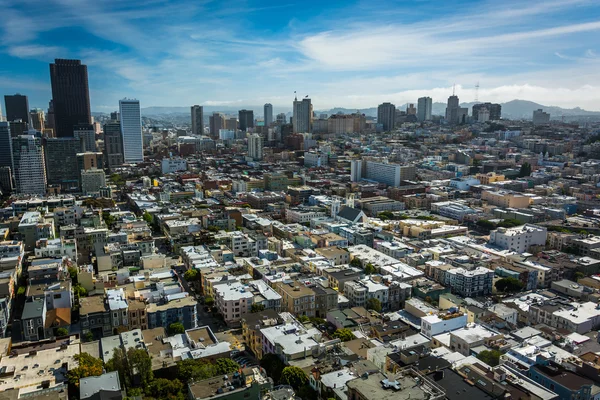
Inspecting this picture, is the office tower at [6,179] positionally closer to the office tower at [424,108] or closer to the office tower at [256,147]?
the office tower at [256,147]

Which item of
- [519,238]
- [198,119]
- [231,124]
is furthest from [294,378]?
[231,124]

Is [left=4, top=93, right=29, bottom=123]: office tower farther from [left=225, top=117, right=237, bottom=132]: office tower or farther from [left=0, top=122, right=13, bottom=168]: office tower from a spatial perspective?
[left=225, top=117, right=237, bottom=132]: office tower

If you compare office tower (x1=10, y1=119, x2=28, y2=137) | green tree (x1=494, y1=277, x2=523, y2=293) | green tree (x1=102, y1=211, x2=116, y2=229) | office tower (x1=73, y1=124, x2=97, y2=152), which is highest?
office tower (x1=10, y1=119, x2=28, y2=137)

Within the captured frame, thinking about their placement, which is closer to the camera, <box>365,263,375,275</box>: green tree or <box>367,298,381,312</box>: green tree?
<box>367,298,381,312</box>: green tree

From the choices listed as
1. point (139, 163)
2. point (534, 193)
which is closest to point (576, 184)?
point (534, 193)

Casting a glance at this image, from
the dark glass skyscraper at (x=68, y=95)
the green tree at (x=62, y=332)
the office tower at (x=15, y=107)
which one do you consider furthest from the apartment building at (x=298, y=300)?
the office tower at (x=15, y=107)

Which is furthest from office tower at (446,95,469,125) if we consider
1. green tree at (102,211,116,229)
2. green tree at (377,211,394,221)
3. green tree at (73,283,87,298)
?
green tree at (73,283,87,298)
